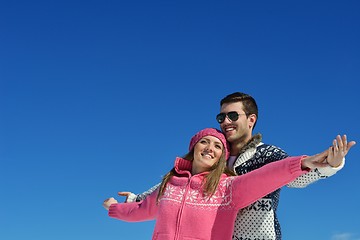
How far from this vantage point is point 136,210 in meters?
8.09

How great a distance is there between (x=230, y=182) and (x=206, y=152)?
576mm

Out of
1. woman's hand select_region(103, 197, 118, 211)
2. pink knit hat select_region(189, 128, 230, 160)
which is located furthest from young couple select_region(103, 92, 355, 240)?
woman's hand select_region(103, 197, 118, 211)

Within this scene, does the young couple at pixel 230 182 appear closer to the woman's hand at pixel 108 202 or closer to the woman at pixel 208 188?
the woman at pixel 208 188

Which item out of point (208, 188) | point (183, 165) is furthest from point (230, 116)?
point (208, 188)

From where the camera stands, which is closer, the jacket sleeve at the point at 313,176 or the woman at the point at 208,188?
the jacket sleeve at the point at 313,176

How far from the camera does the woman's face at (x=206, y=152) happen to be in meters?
7.16

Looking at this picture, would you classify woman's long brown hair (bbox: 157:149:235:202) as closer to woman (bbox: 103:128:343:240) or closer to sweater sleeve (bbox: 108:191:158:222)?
woman (bbox: 103:128:343:240)

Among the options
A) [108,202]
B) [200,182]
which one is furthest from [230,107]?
[108,202]

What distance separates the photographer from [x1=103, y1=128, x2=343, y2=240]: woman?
638 cm

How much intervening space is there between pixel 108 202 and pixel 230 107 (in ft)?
9.23

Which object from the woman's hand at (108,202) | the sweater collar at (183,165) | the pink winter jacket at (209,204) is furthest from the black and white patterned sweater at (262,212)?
the woman's hand at (108,202)

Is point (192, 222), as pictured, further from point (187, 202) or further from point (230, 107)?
point (230, 107)

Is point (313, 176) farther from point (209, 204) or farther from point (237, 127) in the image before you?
point (237, 127)

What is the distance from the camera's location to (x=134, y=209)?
8.14 m
